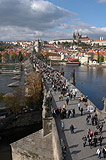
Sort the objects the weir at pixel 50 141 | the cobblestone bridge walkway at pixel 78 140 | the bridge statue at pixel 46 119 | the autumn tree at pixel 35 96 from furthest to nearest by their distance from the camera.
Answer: the autumn tree at pixel 35 96 → the bridge statue at pixel 46 119 → the weir at pixel 50 141 → the cobblestone bridge walkway at pixel 78 140

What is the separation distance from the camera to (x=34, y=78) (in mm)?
20234

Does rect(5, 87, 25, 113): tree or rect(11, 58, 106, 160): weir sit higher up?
rect(11, 58, 106, 160): weir

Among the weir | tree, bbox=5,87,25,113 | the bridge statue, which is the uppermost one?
the bridge statue

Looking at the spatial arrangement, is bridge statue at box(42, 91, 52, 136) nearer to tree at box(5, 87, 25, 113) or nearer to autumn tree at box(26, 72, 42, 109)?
tree at box(5, 87, 25, 113)

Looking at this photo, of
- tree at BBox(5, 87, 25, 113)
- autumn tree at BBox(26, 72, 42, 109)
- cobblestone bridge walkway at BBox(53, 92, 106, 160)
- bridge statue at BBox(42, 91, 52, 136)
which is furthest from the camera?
autumn tree at BBox(26, 72, 42, 109)

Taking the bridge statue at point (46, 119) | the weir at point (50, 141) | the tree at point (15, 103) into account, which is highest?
the bridge statue at point (46, 119)

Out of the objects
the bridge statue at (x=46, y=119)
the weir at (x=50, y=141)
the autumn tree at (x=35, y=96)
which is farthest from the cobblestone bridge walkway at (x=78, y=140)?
the autumn tree at (x=35, y=96)

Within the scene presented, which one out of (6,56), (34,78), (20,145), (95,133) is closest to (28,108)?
(34,78)

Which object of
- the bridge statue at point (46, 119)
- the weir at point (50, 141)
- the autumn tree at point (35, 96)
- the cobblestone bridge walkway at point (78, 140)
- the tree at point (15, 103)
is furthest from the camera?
the autumn tree at point (35, 96)

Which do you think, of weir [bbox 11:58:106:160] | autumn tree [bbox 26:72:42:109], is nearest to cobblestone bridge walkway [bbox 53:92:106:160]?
weir [bbox 11:58:106:160]

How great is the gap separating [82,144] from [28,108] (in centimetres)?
1133

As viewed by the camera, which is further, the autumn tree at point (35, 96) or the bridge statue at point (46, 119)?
the autumn tree at point (35, 96)

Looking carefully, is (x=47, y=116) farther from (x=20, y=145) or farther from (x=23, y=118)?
(x=23, y=118)

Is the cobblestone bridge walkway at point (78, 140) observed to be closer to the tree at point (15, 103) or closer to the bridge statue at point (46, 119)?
the bridge statue at point (46, 119)
